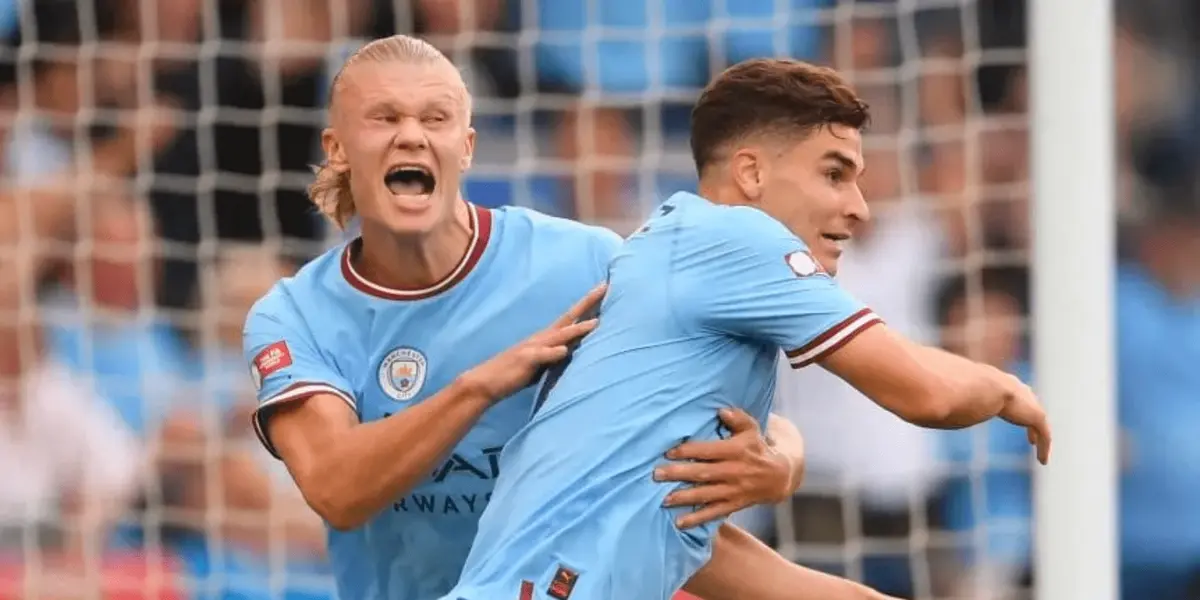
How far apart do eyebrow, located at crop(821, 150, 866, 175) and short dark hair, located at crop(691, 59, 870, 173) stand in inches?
1.4

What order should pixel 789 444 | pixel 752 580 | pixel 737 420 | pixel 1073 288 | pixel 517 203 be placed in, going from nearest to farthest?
1. pixel 737 420
2. pixel 789 444
3. pixel 752 580
4. pixel 1073 288
5. pixel 517 203

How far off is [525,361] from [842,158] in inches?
18.2

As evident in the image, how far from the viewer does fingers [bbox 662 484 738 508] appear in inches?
93.7

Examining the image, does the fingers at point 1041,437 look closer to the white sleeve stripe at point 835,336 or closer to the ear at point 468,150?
the white sleeve stripe at point 835,336

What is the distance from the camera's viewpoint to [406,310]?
2.75 meters

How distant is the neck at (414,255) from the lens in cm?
275

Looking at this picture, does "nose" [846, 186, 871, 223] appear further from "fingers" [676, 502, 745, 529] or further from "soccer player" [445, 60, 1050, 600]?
"fingers" [676, 502, 745, 529]

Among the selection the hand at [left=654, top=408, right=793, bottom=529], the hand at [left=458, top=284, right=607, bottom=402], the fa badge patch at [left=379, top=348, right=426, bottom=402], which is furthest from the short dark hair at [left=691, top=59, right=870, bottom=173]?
the fa badge patch at [left=379, top=348, right=426, bottom=402]

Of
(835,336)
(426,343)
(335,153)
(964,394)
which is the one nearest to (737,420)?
(835,336)

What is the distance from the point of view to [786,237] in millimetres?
2430

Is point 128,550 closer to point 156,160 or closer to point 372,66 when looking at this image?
point 156,160

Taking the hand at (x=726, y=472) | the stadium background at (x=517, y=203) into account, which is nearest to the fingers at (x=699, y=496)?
the hand at (x=726, y=472)

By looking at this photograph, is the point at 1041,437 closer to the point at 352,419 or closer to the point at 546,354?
the point at 546,354

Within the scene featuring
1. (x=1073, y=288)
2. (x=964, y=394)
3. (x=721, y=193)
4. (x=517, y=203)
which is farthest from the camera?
(x=517, y=203)
